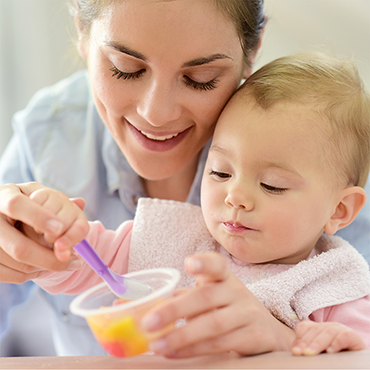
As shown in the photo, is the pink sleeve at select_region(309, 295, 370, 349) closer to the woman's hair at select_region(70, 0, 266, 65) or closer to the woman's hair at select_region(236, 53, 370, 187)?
the woman's hair at select_region(236, 53, 370, 187)

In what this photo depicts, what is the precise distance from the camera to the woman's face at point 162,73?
0.98m

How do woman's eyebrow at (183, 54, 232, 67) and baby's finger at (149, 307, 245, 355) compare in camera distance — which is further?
woman's eyebrow at (183, 54, 232, 67)

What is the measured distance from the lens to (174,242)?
120 centimetres

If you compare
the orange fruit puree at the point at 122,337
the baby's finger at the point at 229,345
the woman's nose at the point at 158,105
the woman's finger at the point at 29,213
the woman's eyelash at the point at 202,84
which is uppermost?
the woman's eyelash at the point at 202,84

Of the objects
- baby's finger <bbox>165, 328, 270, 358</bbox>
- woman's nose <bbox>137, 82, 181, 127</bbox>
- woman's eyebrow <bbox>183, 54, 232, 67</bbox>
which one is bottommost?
baby's finger <bbox>165, 328, 270, 358</bbox>

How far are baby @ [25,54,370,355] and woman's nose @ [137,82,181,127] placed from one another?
5.3 inches

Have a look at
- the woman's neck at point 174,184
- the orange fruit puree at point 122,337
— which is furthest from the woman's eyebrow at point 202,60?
the orange fruit puree at point 122,337

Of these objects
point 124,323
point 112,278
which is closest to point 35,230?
point 112,278

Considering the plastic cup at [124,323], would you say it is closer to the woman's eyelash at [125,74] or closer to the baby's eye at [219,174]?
the baby's eye at [219,174]

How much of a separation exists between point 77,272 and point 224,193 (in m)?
0.42

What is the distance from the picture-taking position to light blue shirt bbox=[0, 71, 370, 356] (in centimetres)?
147

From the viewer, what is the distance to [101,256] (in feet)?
3.83

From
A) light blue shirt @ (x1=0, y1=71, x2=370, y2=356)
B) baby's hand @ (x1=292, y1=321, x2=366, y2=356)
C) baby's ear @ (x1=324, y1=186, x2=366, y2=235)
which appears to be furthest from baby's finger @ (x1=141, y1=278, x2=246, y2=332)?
light blue shirt @ (x1=0, y1=71, x2=370, y2=356)

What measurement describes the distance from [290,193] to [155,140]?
1.37 ft
